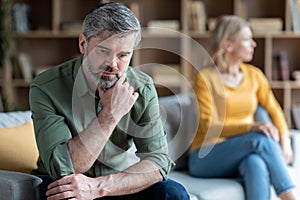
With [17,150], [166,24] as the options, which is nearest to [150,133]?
[17,150]

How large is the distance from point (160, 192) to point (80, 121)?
364 mm

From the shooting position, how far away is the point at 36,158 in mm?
2348

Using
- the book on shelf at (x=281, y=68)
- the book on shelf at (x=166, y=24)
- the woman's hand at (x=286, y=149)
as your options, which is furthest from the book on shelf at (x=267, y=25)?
the woman's hand at (x=286, y=149)

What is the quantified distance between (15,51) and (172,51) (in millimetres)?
1280

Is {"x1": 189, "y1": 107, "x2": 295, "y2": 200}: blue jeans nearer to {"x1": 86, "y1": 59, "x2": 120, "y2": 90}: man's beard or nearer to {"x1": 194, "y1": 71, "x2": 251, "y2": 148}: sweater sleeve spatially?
{"x1": 194, "y1": 71, "x2": 251, "y2": 148}: sweater sleeve

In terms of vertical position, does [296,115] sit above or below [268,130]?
below

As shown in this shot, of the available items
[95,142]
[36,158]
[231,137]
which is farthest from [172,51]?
[95,142]

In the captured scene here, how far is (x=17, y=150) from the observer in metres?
2.30

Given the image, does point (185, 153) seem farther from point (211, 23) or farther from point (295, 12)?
point (295, 12)

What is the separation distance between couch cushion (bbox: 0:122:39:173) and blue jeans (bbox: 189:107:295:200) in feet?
A: 2.89

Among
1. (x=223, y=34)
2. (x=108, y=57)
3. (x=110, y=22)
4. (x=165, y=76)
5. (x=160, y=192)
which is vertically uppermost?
(x=110, y=22)

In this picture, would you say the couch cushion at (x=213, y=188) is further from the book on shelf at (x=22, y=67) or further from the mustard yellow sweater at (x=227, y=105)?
the book on shelf at (x=22, y=67)

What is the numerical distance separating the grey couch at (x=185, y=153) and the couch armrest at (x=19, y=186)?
792 mm

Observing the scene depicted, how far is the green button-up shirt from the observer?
194cm
